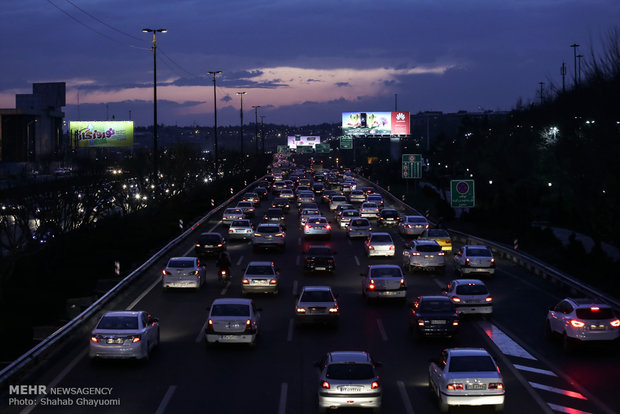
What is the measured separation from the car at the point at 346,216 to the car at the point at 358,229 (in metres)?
6.45

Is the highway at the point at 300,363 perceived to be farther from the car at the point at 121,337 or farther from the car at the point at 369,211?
the car at the point at 369,211

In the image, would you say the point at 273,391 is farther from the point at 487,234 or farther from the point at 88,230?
the point at 487,234

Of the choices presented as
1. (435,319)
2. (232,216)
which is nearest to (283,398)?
(435,319)

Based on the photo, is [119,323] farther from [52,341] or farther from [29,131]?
[29,131]

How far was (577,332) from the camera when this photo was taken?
21781 millimetres

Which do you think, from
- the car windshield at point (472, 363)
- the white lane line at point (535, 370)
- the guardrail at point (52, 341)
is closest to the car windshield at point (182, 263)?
the guardrail at point (52, 341)

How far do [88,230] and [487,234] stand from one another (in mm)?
25628

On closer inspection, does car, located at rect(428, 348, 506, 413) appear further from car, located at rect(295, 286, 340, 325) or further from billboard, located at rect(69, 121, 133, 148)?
billboard, located at rect(69, 121, 133, 148)

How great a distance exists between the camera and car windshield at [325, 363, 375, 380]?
15992 mm

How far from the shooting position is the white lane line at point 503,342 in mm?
22469

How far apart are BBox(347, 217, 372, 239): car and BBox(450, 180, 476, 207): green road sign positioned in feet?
19.4

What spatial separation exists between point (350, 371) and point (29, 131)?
14779 centimetres

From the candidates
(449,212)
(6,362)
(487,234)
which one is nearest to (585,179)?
(487,234)

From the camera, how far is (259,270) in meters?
31.6
